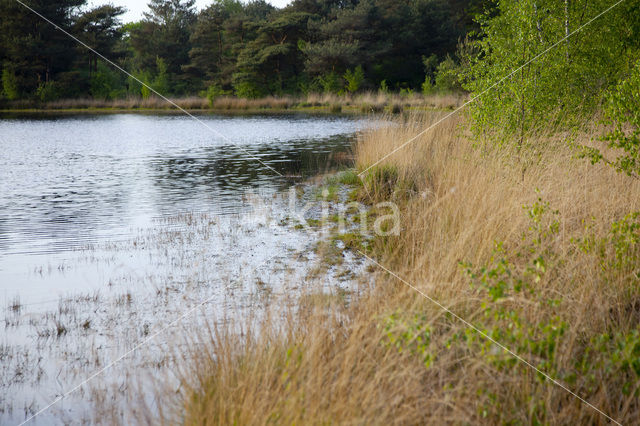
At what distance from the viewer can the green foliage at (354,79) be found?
131 ft

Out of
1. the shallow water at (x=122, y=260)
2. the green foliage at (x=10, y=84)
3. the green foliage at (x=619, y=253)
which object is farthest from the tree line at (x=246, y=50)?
the green foliage at (x=619, y=253)

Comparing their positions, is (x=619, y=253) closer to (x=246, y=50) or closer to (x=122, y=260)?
(x=122, y=260)

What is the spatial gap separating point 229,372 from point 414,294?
146 cm

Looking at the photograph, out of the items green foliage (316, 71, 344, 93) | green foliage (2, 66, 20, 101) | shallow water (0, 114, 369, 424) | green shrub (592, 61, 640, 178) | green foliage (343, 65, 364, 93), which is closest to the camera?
shallow water (0, 114, 369, 424)

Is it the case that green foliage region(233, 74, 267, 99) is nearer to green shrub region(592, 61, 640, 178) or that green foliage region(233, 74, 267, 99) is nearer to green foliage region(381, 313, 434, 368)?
green shrub region(592, 61, 640, 178)

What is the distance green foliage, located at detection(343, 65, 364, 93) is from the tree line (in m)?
0.08

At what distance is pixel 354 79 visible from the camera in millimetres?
40250

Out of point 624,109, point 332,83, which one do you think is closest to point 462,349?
point 624,109

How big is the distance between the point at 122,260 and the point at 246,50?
3923 centimetres

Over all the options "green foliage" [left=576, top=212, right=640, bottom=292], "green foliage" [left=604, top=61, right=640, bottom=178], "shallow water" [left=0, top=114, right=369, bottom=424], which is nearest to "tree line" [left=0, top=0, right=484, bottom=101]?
"shallow water" [left=0, top=114, right=369, bottom=424]

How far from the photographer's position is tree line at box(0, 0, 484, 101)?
41.3 meters

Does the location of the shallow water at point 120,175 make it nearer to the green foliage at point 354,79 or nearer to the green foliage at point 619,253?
the green foliage at point 619,253

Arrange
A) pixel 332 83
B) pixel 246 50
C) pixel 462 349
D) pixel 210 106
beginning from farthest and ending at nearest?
pixel 246 50
pixel 332 83
pixel 210 106
pixel 462 349

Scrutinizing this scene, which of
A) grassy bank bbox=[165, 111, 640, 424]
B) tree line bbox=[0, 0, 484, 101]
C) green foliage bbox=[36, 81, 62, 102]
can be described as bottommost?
grassy bank bbox=[165, 111, 640, 424]
